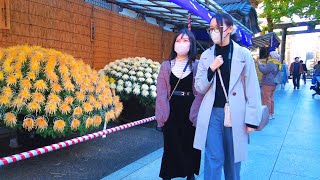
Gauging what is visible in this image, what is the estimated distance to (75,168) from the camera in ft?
13.4

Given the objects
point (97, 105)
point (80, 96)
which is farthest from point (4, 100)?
point (97, 105)

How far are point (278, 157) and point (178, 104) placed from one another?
2.43 meters

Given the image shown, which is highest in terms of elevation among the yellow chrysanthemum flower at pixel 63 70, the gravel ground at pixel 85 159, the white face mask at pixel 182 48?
the white face mask at pixel 182 48

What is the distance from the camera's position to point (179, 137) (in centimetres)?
332

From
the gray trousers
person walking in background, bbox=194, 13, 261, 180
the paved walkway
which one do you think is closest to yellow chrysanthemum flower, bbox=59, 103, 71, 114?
the paved walkway

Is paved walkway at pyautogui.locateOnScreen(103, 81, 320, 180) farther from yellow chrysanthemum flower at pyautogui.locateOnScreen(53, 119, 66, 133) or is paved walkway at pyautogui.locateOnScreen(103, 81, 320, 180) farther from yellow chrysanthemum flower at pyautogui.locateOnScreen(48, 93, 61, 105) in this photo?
yellow chrysanthemum flower at pyautogui.locateOnScreen(48, 93, 61, 105)

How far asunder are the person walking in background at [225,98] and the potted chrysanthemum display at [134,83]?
3.48 metres

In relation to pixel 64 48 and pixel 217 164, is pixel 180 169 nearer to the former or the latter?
pixel 217 164

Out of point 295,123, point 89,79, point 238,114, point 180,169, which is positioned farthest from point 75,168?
point 295,123

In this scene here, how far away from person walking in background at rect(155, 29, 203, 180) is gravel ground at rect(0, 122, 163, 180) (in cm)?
114

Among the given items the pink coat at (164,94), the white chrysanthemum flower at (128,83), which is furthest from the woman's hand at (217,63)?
the white chrysanthemum flower at (128,83)

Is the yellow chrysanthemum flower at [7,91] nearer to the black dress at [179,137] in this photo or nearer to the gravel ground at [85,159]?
the gravel ground at [85,159]

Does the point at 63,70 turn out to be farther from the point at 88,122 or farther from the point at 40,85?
the point at 88,122

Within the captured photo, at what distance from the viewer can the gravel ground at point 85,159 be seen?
384 cm
